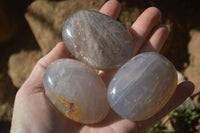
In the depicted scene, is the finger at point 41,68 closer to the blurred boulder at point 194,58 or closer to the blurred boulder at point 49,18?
the blurred boulder at point 49,18

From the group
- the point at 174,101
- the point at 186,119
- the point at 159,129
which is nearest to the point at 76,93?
the point at 174,101

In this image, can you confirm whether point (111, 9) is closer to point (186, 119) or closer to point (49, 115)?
point (49, 115)

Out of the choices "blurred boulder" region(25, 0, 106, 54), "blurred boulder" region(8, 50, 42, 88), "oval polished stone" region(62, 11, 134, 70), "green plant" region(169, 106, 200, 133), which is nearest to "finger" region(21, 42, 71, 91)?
"oval polished stone" region(62, 11, 134, 70)

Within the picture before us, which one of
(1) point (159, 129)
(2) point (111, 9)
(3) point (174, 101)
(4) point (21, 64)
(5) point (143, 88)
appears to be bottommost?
(1) point (159, 129)

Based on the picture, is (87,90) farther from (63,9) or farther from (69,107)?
(63,9)

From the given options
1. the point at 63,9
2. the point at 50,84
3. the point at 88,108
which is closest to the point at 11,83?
the point at 63,9

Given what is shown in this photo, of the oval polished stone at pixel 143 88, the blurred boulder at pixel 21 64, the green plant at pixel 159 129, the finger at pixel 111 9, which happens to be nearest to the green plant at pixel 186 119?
the green plant at pixel 159 129

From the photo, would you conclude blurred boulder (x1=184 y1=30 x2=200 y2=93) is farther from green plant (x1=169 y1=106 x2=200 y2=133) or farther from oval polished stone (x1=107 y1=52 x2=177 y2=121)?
oval polished stone (x1=107 y1=52 x2=177 y2=121)
